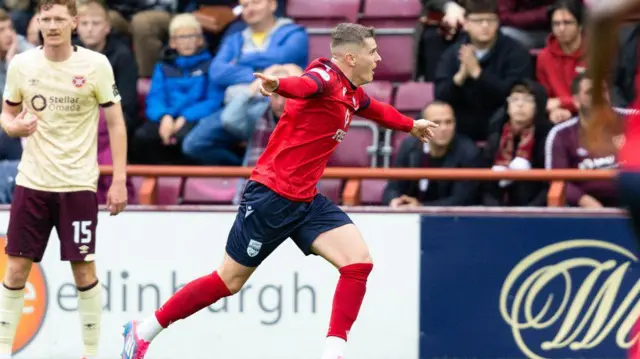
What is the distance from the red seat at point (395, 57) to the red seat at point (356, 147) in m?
1.03

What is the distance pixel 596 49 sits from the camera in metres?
3.89

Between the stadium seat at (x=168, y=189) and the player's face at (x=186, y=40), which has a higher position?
the player's face at (x=186, y=40)

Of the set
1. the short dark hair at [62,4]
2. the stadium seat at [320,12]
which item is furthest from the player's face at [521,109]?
the short dark hair at [62,4]

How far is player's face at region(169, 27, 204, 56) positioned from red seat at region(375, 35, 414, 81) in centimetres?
147

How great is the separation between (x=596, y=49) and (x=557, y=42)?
621 cm

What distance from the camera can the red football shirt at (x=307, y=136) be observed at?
22.1 ft

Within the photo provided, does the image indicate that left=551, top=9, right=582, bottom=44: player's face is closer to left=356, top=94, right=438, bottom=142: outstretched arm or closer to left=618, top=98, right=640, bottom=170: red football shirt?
left=356, top=94, right=438, bottom=142: outstretched arm

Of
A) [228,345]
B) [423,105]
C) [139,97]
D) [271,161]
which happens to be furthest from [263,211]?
[139,97]

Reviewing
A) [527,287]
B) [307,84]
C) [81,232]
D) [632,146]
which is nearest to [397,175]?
[527,287]

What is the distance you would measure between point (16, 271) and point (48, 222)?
1.04 feet

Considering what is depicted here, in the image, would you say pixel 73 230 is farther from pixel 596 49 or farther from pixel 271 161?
pixel 596 49

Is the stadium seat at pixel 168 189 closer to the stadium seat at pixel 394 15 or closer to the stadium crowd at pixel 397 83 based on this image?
the stadium crowd at pixel 397 83

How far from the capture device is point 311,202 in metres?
6.96

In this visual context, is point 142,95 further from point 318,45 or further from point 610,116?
point 610,116
